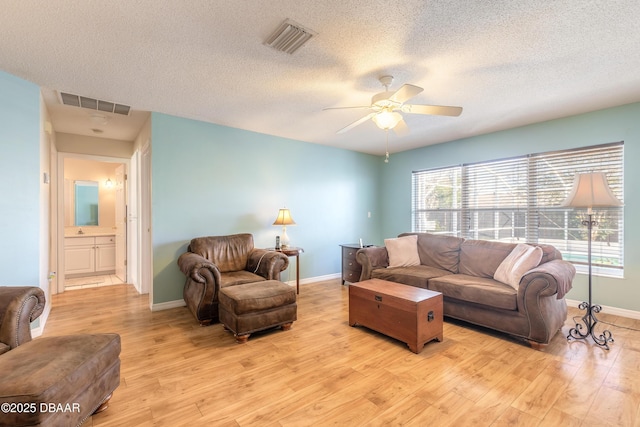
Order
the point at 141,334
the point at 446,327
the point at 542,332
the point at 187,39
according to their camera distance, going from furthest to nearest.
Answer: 1. the point at 446,327
2. the point at 141,334
3. the point at 542,332
4. the point at 187,39

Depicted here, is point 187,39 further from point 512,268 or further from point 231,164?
point 512,268

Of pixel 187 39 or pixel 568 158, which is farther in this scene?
pixel 568 158

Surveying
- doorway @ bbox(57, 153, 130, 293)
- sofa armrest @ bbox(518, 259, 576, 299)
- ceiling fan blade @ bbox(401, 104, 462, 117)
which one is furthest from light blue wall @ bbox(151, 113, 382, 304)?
sofa armrest @ bbox(518, 259, 576, 299)

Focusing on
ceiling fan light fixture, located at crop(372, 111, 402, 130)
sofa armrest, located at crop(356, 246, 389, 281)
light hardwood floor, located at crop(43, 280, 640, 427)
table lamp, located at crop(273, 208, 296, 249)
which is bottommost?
light hardwood floor, located at crop(43, 280, 640, 427)

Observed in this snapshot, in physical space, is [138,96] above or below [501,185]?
above

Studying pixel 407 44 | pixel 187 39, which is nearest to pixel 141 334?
pixel 187 39

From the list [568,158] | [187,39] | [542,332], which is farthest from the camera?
[568,158]

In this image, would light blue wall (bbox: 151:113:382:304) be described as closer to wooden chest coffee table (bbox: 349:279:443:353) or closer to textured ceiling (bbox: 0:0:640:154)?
textured ceiling (bbox: 0:0:640:154)

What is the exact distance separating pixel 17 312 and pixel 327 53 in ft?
9.25

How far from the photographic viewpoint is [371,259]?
4.05 metres

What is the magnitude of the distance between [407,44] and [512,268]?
2.49 m

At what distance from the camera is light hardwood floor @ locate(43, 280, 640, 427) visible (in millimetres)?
1715

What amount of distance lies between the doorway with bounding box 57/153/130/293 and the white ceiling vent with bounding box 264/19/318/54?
416 cm

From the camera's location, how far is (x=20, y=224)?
8.75 ft
